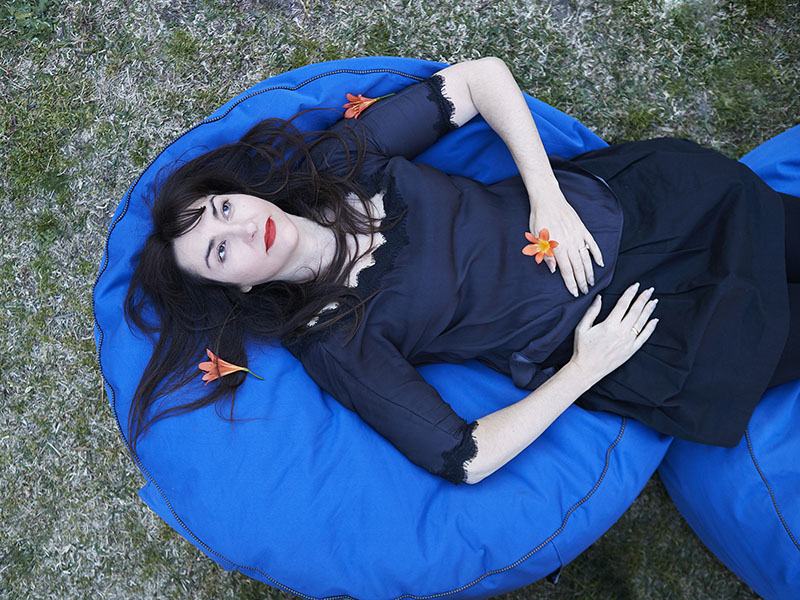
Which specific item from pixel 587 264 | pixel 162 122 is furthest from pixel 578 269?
pixel 162 122

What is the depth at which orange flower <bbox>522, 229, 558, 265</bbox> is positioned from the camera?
1.53m

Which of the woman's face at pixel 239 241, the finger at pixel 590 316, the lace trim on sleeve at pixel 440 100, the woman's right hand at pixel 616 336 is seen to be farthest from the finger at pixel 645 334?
the woman's face at pixel 239 241

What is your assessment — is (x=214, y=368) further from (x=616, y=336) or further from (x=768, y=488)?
(x=768, y=488)

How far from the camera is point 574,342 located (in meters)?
1.60

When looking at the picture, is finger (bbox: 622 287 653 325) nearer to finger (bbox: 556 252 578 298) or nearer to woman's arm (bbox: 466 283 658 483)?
woman's arm (bbox: 466 283 658 483)

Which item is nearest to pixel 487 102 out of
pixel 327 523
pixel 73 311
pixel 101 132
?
pixel 327 523

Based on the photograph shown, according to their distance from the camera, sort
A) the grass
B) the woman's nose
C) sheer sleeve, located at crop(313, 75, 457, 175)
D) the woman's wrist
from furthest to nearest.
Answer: the grass < sheer sleeve, located at crop(313, 75, 457, 175) < the woman's wrist < the woman's nose

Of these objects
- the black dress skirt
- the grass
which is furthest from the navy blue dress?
the grass

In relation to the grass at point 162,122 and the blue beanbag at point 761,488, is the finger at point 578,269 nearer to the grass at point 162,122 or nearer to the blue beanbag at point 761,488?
the blue beanbag at point 761,488

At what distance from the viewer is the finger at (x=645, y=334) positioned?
1.54 meters

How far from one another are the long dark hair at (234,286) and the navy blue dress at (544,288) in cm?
6

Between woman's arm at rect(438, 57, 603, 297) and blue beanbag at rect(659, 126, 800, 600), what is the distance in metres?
0.58

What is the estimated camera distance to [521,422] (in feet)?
4.87

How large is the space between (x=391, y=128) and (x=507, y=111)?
32 centimetres
